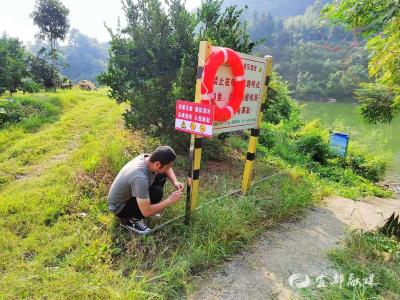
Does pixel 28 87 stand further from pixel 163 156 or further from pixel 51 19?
pixel 163 156

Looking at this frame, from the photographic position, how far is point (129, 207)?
3.03 meters

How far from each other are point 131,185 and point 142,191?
0.14 m

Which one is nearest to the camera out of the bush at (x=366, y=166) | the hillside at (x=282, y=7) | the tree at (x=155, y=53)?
the tree at (x=155, y=53)

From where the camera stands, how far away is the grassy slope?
2.42 metres

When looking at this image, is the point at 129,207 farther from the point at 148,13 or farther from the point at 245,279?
the point at 148,13

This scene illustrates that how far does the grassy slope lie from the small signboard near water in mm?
2574

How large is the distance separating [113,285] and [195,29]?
415 cm

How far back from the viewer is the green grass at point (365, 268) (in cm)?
242

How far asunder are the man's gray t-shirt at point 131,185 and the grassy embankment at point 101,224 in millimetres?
253

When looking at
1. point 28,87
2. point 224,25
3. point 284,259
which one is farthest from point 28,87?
point 284,259

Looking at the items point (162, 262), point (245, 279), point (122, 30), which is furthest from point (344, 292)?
point (122, 30)

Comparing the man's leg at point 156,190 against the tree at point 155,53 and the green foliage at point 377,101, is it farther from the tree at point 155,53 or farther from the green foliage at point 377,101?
the green foliage at point 377,101

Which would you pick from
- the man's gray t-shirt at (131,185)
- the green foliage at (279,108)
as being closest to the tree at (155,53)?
the man's gray t-shirt at (131,185)

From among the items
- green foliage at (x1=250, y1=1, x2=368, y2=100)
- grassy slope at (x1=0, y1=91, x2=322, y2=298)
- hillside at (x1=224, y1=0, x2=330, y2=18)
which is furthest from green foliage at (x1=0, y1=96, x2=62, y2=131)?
hillside at (x1=224, y1=0, x2=330, y2=18)
